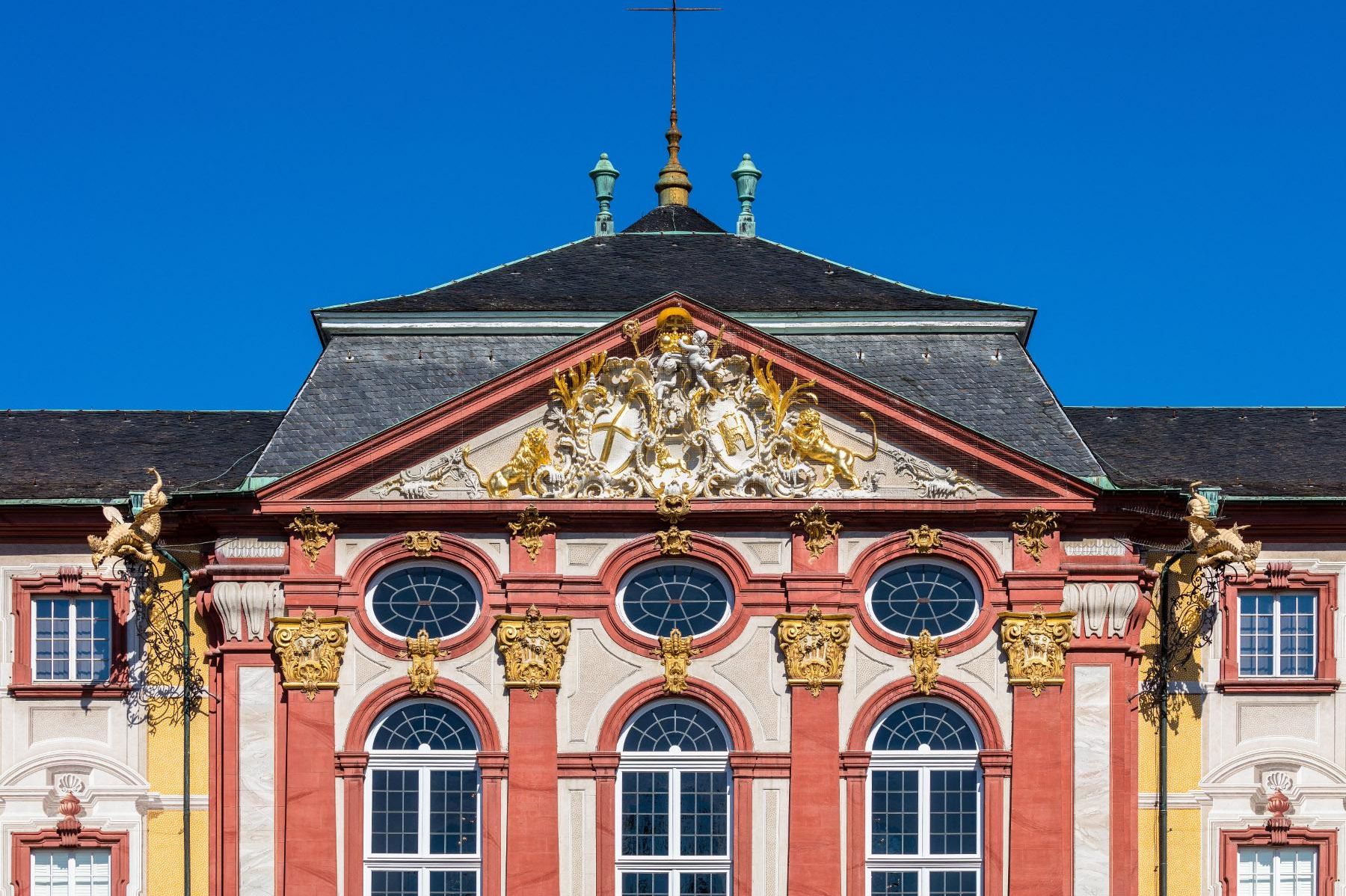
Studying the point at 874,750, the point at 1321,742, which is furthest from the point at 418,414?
the point at 1321,742

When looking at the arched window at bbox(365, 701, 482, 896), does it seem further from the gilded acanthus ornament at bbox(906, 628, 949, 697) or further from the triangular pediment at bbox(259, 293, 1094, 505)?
the gilded acanthus ornament at bbox(906, 628, 949, 697)

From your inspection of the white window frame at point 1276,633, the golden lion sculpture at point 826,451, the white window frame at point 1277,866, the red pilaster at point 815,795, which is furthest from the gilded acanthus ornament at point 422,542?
the white window frame at point 1277,866

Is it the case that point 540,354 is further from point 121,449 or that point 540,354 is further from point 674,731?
point 121,449

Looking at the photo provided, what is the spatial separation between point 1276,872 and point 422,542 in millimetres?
14967

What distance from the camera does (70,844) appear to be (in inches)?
1989

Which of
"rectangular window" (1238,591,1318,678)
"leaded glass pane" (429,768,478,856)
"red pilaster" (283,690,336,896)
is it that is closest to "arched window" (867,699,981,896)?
"rectangular window" (1238,591,1318,678)

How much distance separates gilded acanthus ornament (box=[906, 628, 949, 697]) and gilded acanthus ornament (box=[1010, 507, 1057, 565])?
2.14m

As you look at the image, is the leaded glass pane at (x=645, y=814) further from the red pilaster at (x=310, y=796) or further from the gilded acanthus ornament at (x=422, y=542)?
the gilded acanthus ornament at (x=422, y=542)

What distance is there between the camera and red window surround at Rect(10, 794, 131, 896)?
166 ft

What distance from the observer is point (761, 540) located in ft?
165

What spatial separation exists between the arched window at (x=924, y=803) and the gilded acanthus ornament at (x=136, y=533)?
12.0 metres

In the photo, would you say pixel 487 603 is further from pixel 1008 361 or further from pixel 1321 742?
pixel 1321 742

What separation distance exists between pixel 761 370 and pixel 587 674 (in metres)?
5.65

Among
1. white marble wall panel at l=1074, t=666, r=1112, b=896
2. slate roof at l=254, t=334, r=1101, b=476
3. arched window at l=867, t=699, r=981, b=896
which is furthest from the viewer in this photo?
slate roof at l=254, t=334, r=1101, b=476
